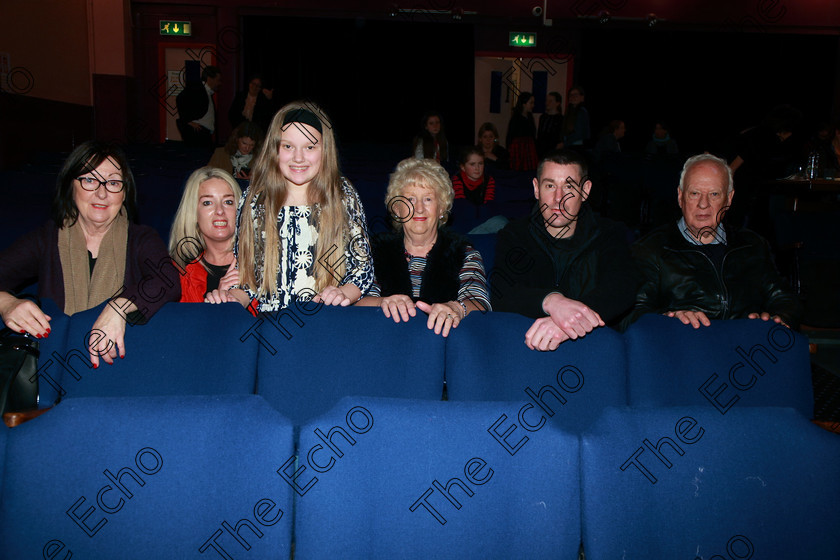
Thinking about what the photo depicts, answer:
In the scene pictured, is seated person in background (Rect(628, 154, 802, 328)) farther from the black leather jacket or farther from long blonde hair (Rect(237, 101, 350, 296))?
long blonde hair (Rect(237, 101, 350, 296))

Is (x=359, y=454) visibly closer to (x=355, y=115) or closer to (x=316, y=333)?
(x=316, y=333)

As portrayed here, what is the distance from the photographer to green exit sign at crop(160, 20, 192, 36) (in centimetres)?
1009

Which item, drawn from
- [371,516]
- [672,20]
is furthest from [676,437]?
[672,20]

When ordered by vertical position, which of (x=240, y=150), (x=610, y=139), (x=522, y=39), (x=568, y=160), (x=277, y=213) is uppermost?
(x=522, y=39)

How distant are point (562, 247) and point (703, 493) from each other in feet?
3.26

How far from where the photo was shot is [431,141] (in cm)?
507

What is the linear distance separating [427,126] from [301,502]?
458 centimetres

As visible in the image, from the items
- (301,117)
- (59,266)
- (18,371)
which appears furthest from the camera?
(301,117)

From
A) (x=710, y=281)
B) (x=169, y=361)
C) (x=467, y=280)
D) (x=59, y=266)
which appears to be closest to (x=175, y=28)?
(x=59, y=266)

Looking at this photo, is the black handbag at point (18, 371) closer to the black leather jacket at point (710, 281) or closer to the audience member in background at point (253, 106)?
the black leather jacket at point (710, 281)

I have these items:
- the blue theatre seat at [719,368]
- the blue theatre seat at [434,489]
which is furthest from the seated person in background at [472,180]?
the blue theatre seat at [434,489]

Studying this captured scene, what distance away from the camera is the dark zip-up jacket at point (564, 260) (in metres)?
1.95

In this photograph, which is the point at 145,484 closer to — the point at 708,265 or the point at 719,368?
the point at 719,368

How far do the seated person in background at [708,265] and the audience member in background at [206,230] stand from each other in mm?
1517
